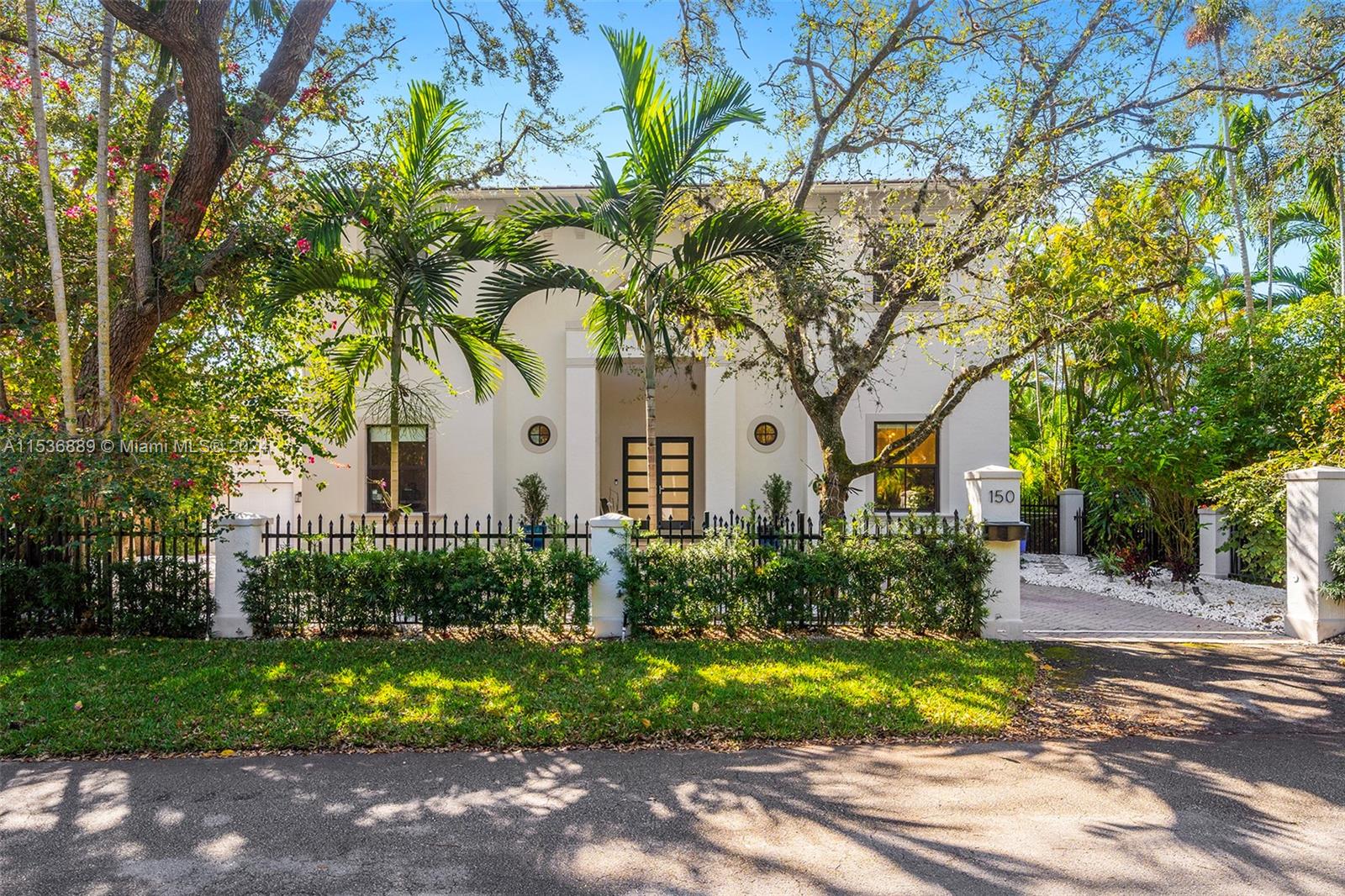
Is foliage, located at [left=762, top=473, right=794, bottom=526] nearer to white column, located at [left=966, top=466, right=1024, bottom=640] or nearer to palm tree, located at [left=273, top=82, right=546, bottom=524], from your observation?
white column, located at [left=966, top=466, right=1024, bottom=640]

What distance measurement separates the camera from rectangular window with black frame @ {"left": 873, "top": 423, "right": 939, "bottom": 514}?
14484 mm

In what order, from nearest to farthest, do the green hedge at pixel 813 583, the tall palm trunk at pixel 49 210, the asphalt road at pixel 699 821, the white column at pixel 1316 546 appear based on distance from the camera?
the asphalt road at pixel 699 821
the tall palm trunk at pixel 49 210
the green hedge at pixel 813 583
the white column at pixel 1316 546

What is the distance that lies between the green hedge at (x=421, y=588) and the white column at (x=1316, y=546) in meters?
7.19

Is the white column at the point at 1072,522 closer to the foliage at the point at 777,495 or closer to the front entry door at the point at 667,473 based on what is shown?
the foliage at the point at 777,495

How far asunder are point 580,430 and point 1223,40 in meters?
11.6

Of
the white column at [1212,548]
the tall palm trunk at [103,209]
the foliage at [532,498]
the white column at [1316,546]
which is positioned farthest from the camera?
the foliage at [532,498]

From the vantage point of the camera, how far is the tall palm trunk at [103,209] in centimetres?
718

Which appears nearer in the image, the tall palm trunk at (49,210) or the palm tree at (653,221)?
the tall palm trunk at (49,210)

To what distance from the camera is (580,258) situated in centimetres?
1510

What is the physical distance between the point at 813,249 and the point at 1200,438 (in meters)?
7.01

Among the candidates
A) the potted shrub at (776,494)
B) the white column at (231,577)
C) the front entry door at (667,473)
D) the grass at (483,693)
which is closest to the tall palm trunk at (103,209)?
the white column at (231,577)

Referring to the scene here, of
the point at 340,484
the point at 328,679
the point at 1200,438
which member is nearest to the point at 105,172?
the point at 328,679

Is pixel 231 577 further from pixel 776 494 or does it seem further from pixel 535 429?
pixel 776 494

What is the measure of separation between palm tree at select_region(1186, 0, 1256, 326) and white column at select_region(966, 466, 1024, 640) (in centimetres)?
401
